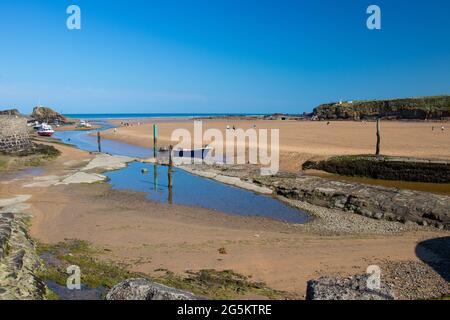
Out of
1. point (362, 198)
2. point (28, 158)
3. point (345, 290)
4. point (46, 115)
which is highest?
point (46, 115)

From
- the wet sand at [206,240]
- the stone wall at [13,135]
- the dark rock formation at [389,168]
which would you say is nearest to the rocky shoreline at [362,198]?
the wet sand at [206,240]

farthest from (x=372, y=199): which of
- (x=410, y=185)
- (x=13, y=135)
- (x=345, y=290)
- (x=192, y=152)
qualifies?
(x=13, y=135)

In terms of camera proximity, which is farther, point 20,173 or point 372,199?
point 20,173

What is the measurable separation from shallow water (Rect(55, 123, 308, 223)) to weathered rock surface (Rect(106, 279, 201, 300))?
1197cm

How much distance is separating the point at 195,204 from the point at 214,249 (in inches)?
300

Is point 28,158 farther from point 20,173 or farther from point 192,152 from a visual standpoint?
point 192,152

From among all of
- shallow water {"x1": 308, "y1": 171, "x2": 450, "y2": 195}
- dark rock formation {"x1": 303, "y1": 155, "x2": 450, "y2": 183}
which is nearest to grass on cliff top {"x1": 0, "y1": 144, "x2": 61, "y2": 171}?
dark rock formation {"x1": 303, "y1": 155, "x2": 450, "y2": 183}

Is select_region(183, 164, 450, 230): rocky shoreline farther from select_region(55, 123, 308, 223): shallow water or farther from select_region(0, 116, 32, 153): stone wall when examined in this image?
select_region(0, 116, 32, 153): stone wall

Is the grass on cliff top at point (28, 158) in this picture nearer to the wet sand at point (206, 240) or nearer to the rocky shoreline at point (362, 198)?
the wet sand at point (206, 240)

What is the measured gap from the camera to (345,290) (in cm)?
660

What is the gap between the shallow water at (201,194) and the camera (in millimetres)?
19516

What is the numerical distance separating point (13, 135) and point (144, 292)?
34.8m

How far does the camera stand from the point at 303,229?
53.2 ft
